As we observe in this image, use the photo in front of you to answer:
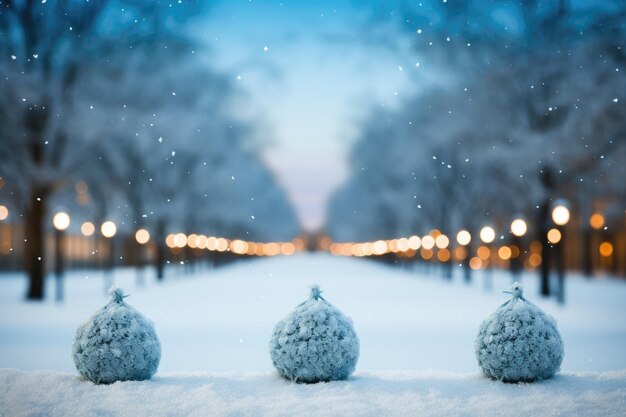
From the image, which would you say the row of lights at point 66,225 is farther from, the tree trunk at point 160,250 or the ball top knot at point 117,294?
the ball top knot at point 117,294

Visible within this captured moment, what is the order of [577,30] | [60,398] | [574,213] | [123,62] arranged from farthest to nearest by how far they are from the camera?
[574,213] < [123,62] < [577,30] < [60,398]

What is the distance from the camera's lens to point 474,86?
26906mm

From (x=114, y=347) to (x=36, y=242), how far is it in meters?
17.3

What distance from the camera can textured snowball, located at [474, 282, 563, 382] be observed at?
26.1 ft

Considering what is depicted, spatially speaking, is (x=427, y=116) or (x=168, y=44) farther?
(x=427, y=116)

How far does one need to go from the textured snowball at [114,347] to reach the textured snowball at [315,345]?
151cm

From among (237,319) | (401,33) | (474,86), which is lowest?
(237,319)

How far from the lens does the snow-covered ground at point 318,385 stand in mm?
7383

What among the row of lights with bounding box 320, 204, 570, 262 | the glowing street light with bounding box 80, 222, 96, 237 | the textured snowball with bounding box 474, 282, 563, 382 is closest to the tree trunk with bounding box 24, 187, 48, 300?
the row of lights with bounding box 320, 204, 570, 262

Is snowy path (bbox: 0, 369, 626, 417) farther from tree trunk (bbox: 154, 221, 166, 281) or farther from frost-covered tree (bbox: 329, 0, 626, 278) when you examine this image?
tree trunk (bbox: 154, 221, 166, 281)

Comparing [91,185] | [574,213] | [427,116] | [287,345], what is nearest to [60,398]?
[287,345]

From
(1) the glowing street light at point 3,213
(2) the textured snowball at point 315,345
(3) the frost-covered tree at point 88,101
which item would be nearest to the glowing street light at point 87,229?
(1) the glowing street light at point 3,213

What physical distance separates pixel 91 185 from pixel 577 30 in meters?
28.1

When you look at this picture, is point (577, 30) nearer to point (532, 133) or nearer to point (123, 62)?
point (532, 133)
